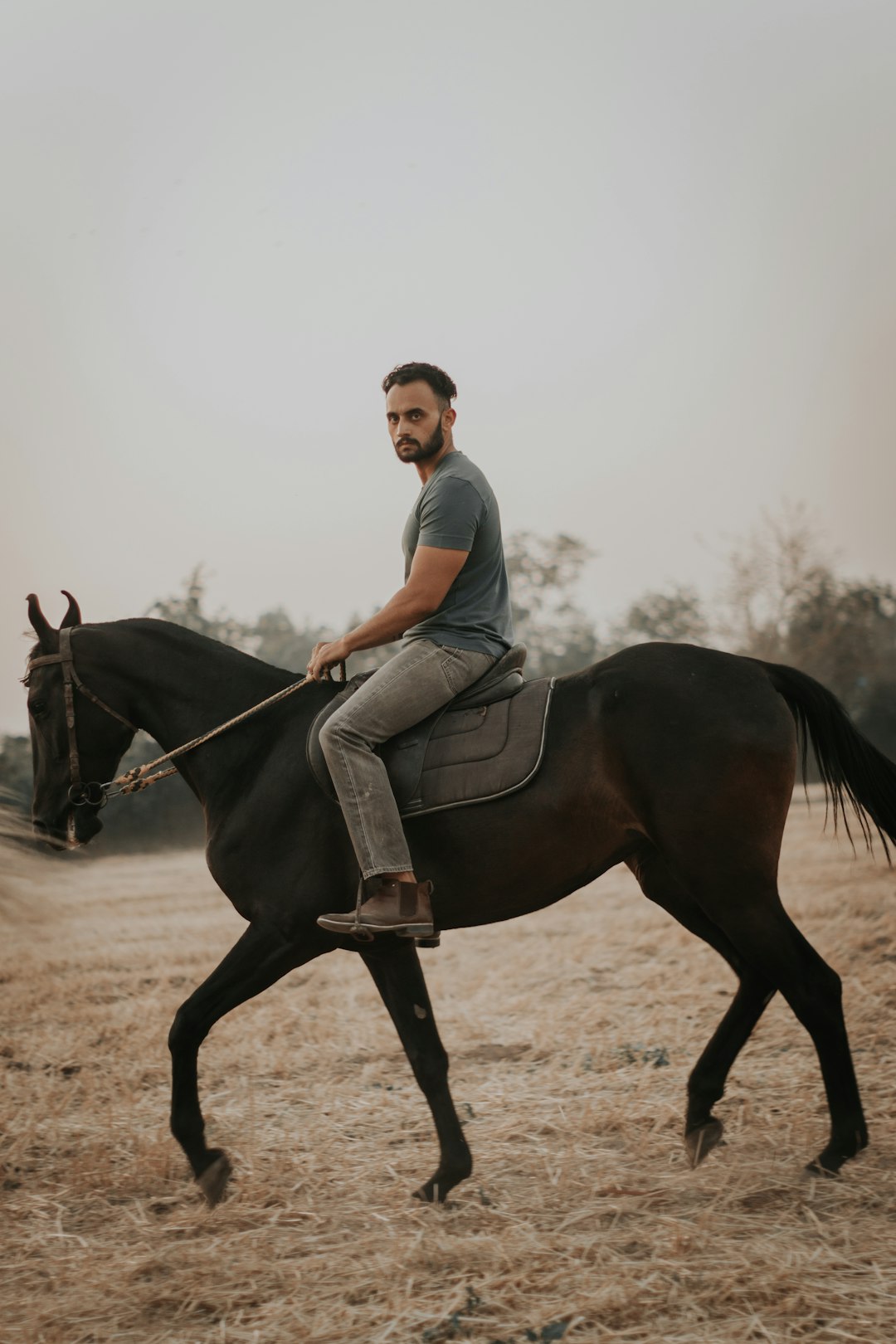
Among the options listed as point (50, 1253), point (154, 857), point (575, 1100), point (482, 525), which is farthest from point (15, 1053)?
point (154, 857)

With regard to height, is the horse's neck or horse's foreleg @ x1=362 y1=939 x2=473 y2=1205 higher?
the horse's neck

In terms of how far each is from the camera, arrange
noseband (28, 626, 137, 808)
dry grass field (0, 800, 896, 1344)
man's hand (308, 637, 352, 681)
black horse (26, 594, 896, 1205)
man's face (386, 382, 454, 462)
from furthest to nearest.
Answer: noseband (28, 626, 137, 808)
man's face (386, 382, 454, 462)
man's hand (308, 637, 352, 681)
black horse (26, 594, 896, 1205)
dry grass field (0, 800, 896, 1344)

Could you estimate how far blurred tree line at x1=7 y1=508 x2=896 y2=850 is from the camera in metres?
15.2

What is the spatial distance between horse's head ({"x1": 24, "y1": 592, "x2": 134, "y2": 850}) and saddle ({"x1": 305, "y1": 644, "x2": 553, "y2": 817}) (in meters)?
1.03

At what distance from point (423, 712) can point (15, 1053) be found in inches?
163

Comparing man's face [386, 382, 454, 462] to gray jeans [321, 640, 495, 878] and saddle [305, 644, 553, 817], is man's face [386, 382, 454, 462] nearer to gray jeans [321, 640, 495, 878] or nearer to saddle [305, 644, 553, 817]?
gray jeans [321, 640, 495, 878]

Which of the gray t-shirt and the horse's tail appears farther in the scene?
the horse's tail

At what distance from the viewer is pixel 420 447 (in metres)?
A: 4.18

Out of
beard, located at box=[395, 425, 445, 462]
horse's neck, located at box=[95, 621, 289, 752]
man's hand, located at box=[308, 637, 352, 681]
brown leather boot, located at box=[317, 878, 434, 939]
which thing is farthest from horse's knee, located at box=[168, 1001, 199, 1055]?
beard, located at box=[395, 425, 445, 462]

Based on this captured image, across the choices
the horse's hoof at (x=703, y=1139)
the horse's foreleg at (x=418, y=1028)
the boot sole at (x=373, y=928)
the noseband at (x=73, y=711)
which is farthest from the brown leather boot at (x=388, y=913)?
the horse's hoof at (x=703, y=1139)

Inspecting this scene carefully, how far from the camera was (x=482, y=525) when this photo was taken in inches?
162

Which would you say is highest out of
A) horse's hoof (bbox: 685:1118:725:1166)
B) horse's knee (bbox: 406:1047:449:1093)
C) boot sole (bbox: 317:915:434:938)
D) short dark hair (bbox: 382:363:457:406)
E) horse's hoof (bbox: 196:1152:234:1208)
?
short dark hair (bbox: 382:363:457:406)

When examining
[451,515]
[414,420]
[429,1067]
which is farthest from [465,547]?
[429,1067]

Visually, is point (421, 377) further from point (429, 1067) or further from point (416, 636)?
point (429, 1067)
